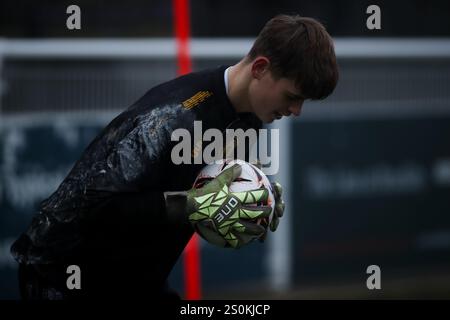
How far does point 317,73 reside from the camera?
3.29 metres

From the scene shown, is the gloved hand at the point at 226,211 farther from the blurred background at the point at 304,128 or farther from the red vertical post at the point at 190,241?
A: the blurred background at the point at 304,128

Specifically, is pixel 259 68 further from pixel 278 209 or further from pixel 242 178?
pixel 278 209

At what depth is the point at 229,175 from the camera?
332 centimetres

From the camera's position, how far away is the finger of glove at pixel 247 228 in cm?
329

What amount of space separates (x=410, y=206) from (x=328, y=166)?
1019 mm

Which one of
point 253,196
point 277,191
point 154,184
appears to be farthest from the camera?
point 277,191

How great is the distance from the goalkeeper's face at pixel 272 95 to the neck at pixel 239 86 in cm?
2

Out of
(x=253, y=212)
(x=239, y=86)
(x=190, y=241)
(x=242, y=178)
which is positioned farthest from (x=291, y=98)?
(x=190, y=241)

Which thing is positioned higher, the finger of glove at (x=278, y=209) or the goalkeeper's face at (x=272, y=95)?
the goalkeeper's face at (x=272, y=95)

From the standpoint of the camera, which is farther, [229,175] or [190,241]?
[190,241]

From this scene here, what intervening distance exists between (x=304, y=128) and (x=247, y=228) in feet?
14.6

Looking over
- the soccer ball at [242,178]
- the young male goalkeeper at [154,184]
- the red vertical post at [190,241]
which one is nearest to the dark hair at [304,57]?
the young male goalkeeper at [154,184]

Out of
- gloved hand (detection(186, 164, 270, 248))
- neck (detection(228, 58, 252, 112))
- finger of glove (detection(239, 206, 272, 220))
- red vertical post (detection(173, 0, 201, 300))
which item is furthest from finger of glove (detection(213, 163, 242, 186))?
red vertical post (detection(173, 0, 201, 300))
